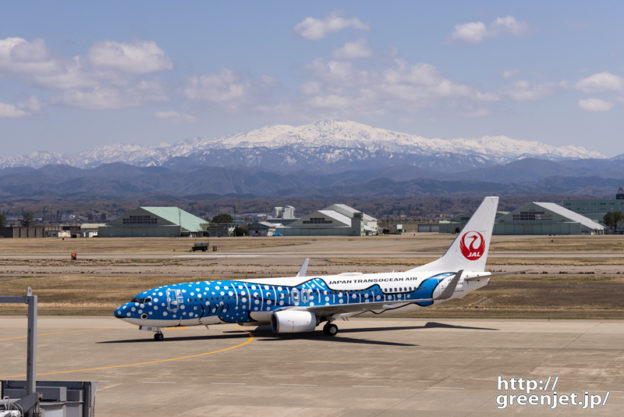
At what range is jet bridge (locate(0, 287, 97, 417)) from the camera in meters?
15.4

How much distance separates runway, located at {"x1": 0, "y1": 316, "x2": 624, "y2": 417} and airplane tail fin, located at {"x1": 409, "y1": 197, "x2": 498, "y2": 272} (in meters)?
4.06

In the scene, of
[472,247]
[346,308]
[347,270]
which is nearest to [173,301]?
[346,308]

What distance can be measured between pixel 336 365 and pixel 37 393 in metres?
26.0

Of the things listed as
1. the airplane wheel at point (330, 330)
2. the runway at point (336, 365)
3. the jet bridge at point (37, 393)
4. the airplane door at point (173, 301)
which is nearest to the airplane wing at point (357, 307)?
the airplane wheel at point (330, 330)

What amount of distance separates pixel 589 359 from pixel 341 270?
6708cm

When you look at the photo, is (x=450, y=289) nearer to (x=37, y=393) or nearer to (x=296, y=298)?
(x=296, y=298)

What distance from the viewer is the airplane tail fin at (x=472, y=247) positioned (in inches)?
2154

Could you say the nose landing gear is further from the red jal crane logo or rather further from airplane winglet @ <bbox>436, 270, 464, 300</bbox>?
the red jal crane logo

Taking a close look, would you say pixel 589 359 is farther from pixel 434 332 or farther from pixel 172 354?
pixel 172 354

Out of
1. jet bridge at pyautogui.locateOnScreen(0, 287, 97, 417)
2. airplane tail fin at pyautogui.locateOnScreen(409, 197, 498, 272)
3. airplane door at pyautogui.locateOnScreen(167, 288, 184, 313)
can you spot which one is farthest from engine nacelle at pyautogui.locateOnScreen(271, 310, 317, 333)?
jet bridge at pyautogui.locateOnScreen(0, 287, 97, 417)

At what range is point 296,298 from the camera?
50844 mm

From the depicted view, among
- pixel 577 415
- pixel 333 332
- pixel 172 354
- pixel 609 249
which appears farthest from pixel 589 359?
pixel 609 249

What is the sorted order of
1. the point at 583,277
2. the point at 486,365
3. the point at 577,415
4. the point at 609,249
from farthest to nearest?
the point at 609,249, the point at 583,277, the point at 486,365, the point at 577,415

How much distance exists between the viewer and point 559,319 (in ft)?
192
